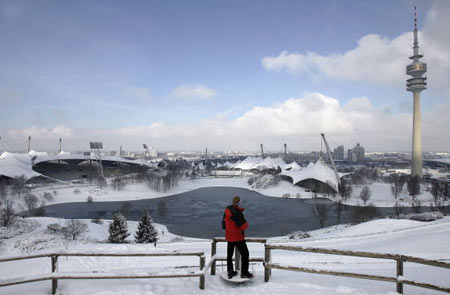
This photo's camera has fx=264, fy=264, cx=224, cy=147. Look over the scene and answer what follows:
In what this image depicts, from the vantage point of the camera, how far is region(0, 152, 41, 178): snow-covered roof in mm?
61816

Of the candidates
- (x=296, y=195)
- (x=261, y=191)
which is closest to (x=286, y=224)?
(x=296, y=195)

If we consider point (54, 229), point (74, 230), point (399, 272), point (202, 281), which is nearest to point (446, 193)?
point (399, 272)

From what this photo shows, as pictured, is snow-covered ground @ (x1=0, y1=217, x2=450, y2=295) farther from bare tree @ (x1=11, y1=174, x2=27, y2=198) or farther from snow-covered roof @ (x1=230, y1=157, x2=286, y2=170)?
snow-covered roof @ (x1=230, y1=157, x2=286, y2=170)

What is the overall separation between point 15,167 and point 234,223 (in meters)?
78.4

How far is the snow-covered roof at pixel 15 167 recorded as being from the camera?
6182 cm

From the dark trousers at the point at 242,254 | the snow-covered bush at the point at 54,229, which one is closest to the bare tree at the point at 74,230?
the snow-covered bush at the point at 54,229

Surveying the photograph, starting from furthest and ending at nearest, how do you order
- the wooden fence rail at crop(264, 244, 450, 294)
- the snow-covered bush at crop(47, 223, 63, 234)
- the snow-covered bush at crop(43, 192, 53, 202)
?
the snow-covered bush at crop(43, 192, 53, 202), the snow-covered bush at crop(47, 223, 63, 234), the wooden fence rail at crop(264, 244, 450, 294)

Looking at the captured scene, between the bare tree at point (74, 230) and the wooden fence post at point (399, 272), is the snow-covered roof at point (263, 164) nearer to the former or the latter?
the bare tree at point (74, 230)

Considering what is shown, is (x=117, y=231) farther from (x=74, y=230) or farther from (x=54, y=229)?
(x=54, y=229)

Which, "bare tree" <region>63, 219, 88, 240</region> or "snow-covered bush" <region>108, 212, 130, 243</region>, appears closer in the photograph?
"snow-covered bush" <region>108, 212, 130, 243</region>

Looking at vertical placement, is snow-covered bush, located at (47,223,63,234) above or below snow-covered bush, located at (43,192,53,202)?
above

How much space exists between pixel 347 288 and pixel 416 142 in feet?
307

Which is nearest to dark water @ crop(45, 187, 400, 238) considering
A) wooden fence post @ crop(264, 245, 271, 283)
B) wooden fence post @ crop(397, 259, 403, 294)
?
wooden fence post @ crop(264, 245, 271, 283)

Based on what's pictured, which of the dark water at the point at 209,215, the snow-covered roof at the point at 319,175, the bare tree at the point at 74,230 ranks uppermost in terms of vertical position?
the snow-covered roof at the point at 319,175
